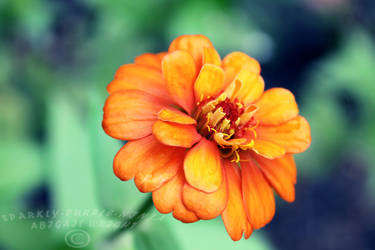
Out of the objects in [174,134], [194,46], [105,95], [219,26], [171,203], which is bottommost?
[105,95]

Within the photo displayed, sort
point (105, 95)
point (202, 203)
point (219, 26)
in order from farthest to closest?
point (219, 26)
point (105, 95)
point (202, 203)

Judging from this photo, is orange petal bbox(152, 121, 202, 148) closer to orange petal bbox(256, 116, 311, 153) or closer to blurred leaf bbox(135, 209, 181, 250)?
orange petal bbox(256, 116, 311, 153)

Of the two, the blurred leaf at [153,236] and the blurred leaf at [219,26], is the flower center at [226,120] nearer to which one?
the blurred leaf at [153,236]

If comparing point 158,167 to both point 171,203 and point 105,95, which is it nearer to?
point 171,203

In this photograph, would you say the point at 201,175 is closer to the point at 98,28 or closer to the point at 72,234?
the point at 72,234

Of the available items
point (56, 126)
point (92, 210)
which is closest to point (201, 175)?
point (92, 210)

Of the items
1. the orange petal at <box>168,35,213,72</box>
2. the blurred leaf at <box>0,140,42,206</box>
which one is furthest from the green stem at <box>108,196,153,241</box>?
the blurred leaf at <box>0,140,42,206</box>

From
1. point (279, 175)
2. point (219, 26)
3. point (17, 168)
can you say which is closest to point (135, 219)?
point (279, 175)
